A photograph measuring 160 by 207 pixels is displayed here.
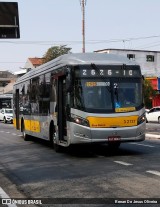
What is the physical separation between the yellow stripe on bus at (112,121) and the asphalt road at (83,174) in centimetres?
99

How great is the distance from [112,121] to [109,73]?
4.94ft

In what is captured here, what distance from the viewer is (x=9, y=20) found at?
16.4m

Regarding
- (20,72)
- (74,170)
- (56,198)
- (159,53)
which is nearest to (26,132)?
(74,170)

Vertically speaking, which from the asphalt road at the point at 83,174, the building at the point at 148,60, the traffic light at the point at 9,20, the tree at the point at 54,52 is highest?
the tree at the point at 54,52

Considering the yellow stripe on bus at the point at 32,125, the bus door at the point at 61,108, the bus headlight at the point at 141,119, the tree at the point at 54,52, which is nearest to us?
the bus headlight at the point at 141,119

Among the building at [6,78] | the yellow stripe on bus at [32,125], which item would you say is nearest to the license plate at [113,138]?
the yellow stripe on bus at [32,125]

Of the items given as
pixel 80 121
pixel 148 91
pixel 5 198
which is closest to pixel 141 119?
pixel 80 121

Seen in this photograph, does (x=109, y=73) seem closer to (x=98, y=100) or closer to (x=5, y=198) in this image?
(x=98, y=100)

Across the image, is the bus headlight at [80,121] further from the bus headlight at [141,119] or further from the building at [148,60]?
the building at [148,60]

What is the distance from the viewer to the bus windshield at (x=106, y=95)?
1379 centimetres

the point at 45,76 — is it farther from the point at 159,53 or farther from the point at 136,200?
the point at 159,53

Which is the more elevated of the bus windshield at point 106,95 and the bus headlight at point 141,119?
the bus windshield at point 106,95

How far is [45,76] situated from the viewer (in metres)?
17.5

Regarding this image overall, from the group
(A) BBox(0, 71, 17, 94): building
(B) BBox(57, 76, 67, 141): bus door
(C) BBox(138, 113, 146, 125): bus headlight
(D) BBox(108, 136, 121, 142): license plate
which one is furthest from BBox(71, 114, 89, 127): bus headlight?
(A) BBox(0, 71, 17, 94): building
